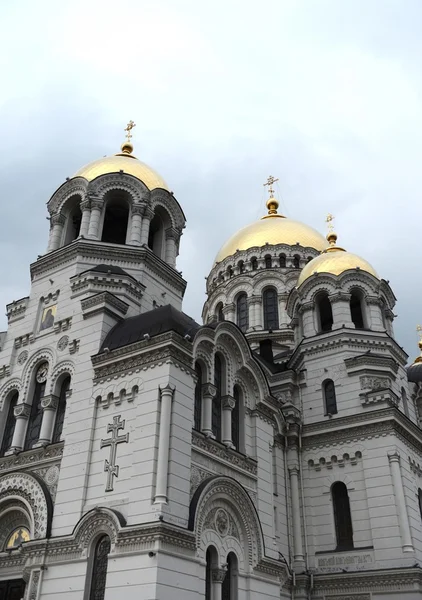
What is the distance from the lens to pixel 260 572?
17031mm

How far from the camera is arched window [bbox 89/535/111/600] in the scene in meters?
14.2

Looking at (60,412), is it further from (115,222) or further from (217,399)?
(115,222)

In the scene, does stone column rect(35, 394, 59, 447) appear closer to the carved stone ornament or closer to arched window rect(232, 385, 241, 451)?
the carved stone ornament

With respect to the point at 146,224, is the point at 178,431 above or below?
below

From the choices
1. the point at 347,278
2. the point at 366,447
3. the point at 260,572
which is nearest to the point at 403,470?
the point at 366,447

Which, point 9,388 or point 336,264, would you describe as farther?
point 336,264

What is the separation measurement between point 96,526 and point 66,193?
13.0 m

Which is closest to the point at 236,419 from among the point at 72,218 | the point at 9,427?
the point at 9,427

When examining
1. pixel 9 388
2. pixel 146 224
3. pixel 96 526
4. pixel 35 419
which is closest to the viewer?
pixel 96 526

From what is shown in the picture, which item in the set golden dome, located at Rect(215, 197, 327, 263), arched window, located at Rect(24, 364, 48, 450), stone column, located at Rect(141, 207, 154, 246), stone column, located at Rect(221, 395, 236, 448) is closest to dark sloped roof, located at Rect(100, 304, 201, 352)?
stone column, located at Rect(221, 395, 236, 448)

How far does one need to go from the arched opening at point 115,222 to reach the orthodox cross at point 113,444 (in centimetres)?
962

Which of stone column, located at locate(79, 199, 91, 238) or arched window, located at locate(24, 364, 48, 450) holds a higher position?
stone column, located at locate(79, 199, 91, 238)

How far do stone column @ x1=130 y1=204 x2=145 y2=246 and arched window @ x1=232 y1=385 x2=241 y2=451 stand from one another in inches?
253

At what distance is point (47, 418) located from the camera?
1788cm
